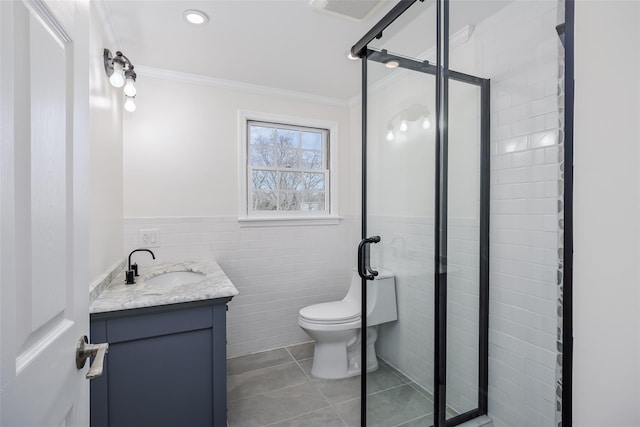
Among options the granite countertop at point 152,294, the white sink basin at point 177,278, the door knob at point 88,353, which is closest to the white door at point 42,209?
the door knob at point 88,353

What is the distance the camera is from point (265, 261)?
9.17ft

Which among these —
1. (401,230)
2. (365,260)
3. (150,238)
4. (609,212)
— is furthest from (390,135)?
(150,238)

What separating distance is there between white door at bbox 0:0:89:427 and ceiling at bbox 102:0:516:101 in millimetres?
1184

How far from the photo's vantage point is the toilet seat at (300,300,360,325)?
2.19 metres

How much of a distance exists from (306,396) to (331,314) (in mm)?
545

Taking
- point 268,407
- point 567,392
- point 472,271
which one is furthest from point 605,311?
point 268,407

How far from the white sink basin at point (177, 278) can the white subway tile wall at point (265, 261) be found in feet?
0.99

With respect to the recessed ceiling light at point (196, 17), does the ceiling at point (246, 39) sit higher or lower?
higher

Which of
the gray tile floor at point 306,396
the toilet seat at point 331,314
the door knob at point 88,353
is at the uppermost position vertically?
the door knob at point 88,353

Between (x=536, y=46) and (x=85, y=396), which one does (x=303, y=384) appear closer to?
(x=85, y=396)

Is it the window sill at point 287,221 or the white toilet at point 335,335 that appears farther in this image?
the window sill at point 287,221

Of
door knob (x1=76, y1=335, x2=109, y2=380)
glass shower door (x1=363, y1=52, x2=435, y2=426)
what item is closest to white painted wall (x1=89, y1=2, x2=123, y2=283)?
door knob (x1=76, y1=335, x2=109, y2=380)

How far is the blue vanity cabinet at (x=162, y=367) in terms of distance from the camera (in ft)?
4.42

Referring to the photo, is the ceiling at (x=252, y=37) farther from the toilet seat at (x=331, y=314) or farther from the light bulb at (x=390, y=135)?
the toilet seat at (x=331, y=314)
